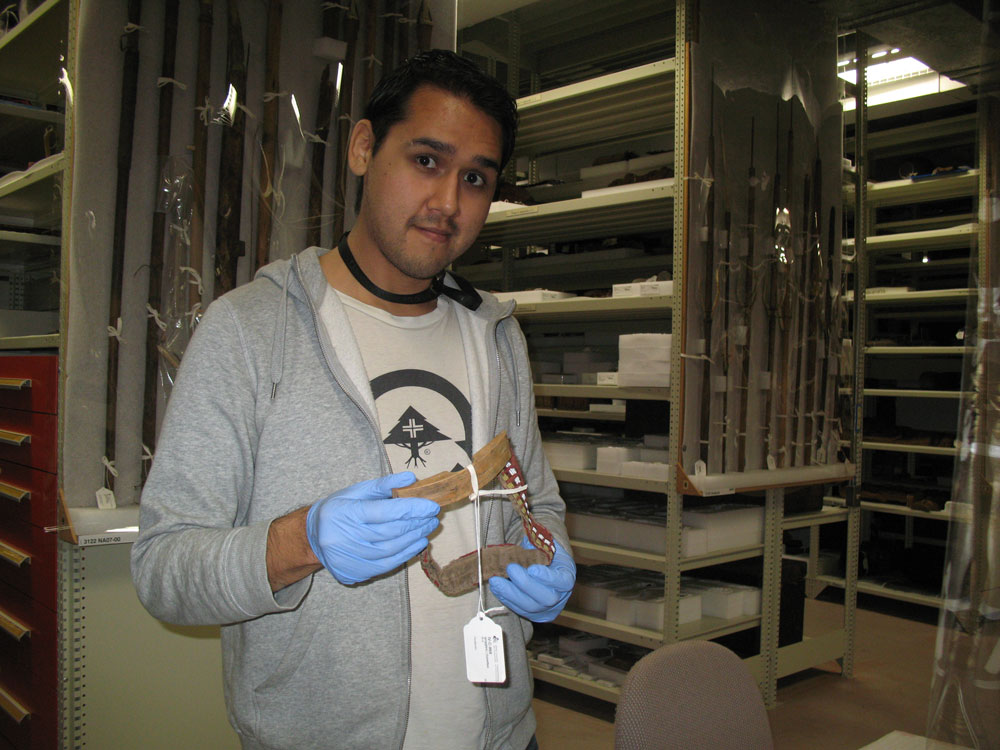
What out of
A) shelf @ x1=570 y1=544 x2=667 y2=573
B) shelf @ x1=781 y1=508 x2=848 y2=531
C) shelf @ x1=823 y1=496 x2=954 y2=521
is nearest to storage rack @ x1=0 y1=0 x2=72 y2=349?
shelf @ x1=570 y1=544 x2=667 y2=573

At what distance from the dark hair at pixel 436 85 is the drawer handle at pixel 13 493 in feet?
5.13

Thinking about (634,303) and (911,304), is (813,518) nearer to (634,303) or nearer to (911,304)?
(634,303)

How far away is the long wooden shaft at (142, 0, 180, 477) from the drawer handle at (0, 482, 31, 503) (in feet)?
1.28

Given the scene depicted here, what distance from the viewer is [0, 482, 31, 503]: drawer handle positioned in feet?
6.98

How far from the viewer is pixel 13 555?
7.19 feet

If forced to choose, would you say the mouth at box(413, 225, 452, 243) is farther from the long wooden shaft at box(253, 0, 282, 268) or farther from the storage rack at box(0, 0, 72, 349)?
the storage rack at box(0, 0, 72, 349)

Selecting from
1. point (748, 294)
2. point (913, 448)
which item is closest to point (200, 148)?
point (748, 294)

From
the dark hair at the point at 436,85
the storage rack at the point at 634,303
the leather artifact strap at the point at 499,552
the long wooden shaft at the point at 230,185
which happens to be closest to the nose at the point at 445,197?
the dark hair at the point at 436,85

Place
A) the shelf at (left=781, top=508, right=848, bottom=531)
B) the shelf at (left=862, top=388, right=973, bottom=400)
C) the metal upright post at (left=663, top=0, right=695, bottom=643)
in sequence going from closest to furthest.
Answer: the metal upright post at (left=663, top=0, right=695, bottom=643) → the shelf at (left=781, top=508, right=848, bottom=531) → the shelf at (left=862, top=388, right=973, bottom=400)

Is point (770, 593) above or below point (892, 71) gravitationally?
below

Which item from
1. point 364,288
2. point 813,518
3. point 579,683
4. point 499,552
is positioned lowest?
point 579,683

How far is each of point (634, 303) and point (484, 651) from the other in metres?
2.27

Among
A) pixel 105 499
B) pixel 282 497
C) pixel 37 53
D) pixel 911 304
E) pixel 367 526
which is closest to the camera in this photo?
pixel 367 526

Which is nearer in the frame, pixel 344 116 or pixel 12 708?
pixel 12 708
